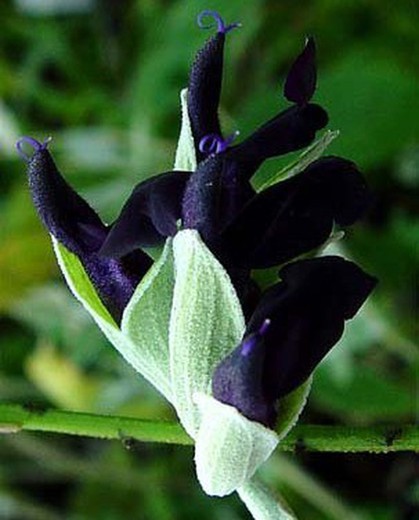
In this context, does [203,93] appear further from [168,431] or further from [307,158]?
[168,431]

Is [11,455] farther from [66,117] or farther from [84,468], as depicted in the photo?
[66,117]

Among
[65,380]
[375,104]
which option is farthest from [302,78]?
[65,380]

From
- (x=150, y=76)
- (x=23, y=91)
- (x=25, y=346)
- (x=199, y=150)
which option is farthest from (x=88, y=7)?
(x=199, y=150)

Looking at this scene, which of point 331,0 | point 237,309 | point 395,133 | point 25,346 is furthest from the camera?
point 25,346

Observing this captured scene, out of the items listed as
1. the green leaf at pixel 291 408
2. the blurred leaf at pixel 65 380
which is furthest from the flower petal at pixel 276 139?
the blurred leaf at pixel 65 380

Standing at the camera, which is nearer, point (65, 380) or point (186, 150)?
point (186, 150)

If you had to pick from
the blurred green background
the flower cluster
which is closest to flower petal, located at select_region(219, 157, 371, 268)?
the flower cluster

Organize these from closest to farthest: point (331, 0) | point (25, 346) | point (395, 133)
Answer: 1. point (395, 133)
2. point (331, 0)
3. point (25, 346)

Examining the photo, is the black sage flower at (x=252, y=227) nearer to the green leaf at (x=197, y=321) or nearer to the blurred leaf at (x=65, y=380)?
the green leaf at (x=197, y=321)
